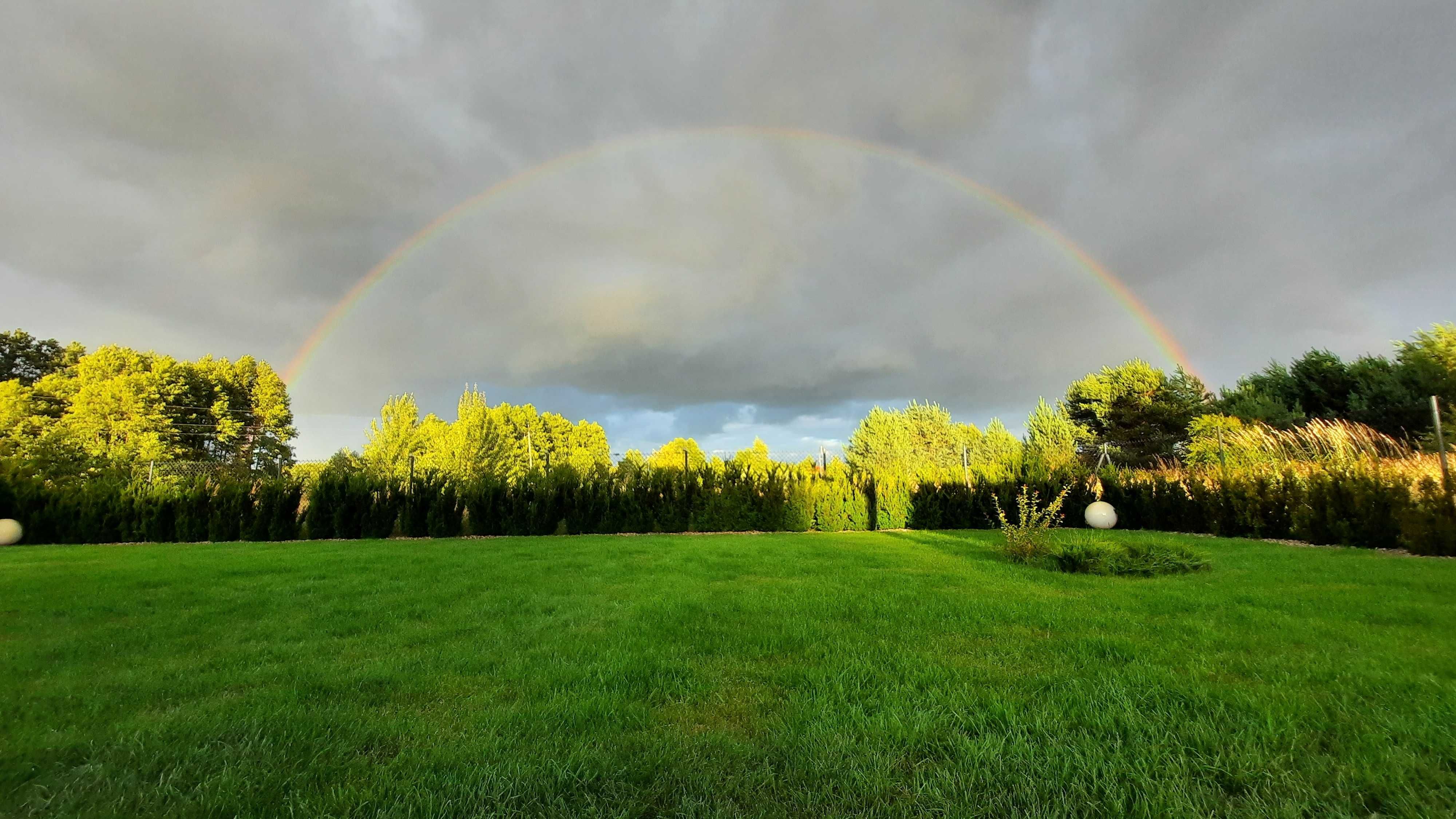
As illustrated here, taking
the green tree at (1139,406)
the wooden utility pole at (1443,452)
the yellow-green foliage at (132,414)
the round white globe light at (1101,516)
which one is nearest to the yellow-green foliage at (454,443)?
the yellow-green foliage at (132,414)

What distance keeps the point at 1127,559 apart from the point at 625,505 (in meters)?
10.0

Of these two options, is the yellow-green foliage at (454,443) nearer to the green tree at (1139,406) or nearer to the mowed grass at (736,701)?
the mowed grass at (736,701)

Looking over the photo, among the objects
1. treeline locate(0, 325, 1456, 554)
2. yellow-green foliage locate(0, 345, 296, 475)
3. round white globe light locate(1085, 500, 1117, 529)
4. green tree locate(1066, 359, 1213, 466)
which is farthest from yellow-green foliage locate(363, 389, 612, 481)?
green tree locate(1066, 359, 1213, 466)

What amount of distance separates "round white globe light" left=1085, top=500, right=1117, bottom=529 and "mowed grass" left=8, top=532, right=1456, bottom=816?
Result: 781 centimetres

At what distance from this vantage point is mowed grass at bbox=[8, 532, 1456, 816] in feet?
6.04

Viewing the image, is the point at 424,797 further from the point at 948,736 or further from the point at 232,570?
the point at 232,570

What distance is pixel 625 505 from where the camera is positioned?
45.8 feet

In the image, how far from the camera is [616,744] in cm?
220

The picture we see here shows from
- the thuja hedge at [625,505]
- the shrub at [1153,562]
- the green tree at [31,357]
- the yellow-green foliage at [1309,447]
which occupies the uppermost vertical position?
the green tree at [31,357]

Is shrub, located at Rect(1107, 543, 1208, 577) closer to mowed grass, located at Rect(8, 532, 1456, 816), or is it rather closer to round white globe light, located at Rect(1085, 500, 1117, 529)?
mowed grass, located at Rect(8, 532, 1456, 816)

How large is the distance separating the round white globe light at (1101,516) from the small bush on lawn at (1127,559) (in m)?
6.42

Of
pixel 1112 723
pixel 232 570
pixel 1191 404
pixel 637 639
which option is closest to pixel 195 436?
pixel 232 570

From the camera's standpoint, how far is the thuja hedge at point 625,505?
1124 cm

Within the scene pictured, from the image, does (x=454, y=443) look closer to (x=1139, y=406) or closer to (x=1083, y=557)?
(x=1083, y=557)
